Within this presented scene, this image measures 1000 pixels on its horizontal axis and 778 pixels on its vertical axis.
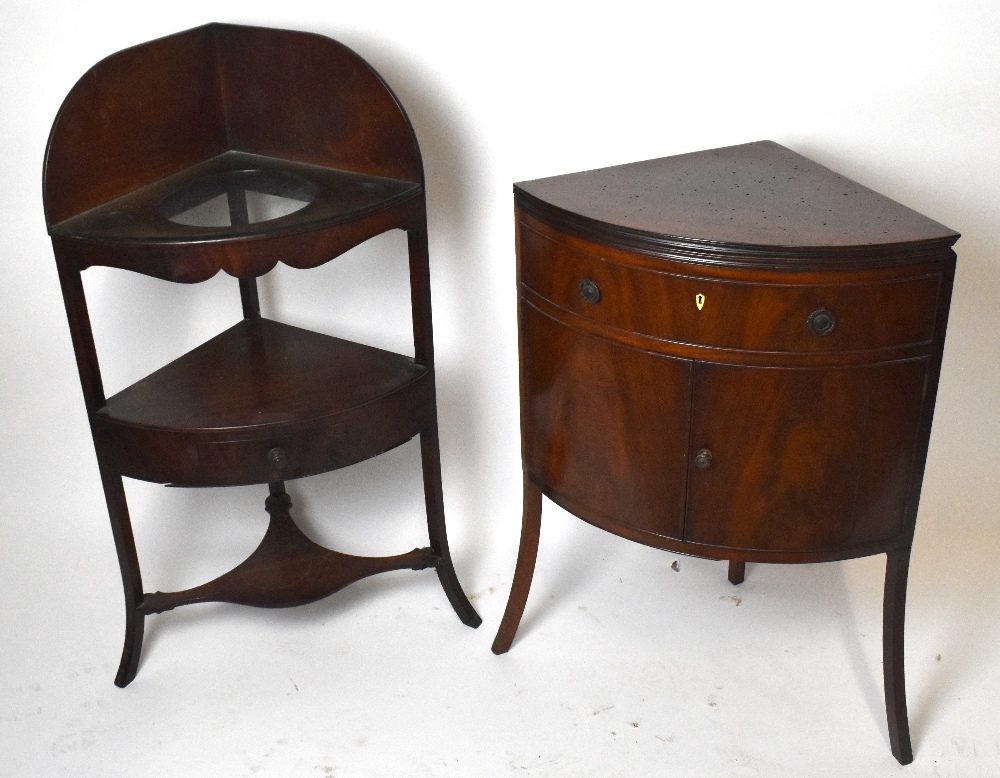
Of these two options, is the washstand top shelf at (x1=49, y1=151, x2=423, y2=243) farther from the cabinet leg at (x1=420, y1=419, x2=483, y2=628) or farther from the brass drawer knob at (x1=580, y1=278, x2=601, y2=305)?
the cabinet leg at (x1=420, y1=419, x2=483, y2=628)

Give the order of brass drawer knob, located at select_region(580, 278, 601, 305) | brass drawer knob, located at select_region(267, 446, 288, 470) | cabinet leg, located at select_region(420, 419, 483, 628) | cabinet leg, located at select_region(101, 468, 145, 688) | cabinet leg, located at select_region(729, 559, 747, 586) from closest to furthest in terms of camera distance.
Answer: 1. brass drawer knob, located at select_region(580, 278, 601, 305)
2. brass drawer knob, located at select_region(267, 446, 288, 470)
3. cabinet leg, located at select_region(101, 468, 145, 688)
4. cabinet leg, located at select_region(420, 419, 483, 628)
5. cabinet leg, located at select_region(729, 559, 747, 586)

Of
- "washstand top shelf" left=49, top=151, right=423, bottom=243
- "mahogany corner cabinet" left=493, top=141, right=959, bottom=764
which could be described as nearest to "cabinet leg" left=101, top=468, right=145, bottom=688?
"washstand top shelf" left=49, top=151, right=423, bottom=243

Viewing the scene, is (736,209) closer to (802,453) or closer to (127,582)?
(802,453)

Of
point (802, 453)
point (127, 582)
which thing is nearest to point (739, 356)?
point (802, 453)

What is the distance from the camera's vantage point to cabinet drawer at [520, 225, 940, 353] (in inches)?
74.7

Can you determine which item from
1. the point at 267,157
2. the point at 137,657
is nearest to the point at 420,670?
the point at 137,657

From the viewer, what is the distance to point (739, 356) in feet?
6.47

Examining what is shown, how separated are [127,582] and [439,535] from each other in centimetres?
64

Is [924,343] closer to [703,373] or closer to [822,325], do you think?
[822,325]

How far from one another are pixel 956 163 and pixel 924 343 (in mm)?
780

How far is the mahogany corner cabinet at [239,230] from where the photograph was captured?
2172 millimetres

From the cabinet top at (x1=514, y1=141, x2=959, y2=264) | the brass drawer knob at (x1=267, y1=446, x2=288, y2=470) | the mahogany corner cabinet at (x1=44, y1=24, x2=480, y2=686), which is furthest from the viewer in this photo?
the brass drawer knob at (x1=267, y1=446, x2=288, y2=470)

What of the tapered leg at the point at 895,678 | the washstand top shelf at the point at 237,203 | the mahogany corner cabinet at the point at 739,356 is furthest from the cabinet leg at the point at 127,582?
the tapered leg at the point at 895,678

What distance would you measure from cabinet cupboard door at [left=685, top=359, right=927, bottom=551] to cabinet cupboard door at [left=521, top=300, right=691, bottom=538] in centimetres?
4
